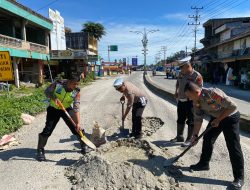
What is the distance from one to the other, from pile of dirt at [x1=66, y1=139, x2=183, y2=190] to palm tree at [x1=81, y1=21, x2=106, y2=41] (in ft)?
191

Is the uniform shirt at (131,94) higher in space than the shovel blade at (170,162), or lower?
higher

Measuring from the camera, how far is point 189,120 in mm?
6043

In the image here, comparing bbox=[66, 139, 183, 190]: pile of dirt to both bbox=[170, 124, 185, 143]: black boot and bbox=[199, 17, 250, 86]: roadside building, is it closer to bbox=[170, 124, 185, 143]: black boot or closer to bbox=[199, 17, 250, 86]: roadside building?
bbox=[170, 124, 185, 143]: black boot

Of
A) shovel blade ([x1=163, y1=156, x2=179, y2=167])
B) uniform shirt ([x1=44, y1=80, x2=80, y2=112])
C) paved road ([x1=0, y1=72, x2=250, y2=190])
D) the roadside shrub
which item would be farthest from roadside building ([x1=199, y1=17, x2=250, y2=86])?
uniform shirt ([x1=44, y1=80, x2=80, y2=112])

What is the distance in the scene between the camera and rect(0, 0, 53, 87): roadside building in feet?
69.2

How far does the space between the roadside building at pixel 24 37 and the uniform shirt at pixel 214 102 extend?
57.4 feet

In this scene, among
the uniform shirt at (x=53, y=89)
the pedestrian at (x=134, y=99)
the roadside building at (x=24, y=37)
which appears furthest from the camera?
the roadside building at (x=24, y=37)

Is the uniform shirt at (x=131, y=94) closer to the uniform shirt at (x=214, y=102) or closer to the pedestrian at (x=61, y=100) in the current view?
the pedestrian at (x=61, y=100)

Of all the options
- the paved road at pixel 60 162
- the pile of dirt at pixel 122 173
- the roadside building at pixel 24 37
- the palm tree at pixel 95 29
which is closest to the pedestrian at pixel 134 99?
the paved road at pixel 60 162

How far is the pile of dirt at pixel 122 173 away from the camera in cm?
407

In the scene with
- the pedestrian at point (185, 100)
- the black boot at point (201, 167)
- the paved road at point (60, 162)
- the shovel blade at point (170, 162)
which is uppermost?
the pedestrian at point (185, 100)

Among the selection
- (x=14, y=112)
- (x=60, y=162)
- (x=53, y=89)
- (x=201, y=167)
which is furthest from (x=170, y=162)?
(x=14, y=112)

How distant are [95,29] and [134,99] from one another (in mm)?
58014

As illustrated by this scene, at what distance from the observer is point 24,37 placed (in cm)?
2436
